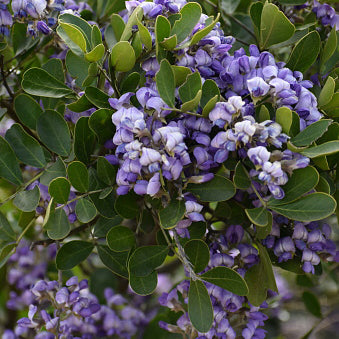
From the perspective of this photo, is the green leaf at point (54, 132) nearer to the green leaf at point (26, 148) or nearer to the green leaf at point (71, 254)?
the green leaf at point (26, 148)

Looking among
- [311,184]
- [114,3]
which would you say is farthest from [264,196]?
[114,3]

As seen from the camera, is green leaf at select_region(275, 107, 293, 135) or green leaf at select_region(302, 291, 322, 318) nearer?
green leaf at select_region(275, 107, 293, 135)

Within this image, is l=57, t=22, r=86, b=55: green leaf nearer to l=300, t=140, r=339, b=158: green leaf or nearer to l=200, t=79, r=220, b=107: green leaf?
l=200, t=79, r=220, b=107: green leaf

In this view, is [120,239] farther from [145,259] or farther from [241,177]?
[241,177]

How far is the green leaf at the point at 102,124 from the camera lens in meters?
0.77

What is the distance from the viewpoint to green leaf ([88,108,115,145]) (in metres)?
0.77

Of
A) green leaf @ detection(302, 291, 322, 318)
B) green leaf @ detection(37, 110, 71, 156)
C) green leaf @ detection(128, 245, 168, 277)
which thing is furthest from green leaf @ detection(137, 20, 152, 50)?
green leaf @ detection(302, 291, 322, 318)

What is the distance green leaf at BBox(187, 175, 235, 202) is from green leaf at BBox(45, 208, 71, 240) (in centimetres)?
20

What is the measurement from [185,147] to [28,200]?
304 mm

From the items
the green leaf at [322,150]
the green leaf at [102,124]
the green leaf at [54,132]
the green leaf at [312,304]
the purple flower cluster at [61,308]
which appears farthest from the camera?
the green leaf at [312,304]

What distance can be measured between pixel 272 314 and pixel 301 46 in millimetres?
1108

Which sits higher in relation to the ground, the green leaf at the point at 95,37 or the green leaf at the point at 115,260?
the green leaf at the point at 95,37

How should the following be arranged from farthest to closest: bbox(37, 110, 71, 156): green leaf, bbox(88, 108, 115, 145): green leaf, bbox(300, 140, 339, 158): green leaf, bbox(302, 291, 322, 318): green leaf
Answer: bbox(302, 291, 322, 318): green leaf, bbox(37, 110, 71, 156): green leaf, bbox(88, 108, 115, 145): green leaf, bbox(300, 140, 339, 158): green leaf

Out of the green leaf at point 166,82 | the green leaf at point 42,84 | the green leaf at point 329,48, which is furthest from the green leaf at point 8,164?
the green leaf at point 329,48
